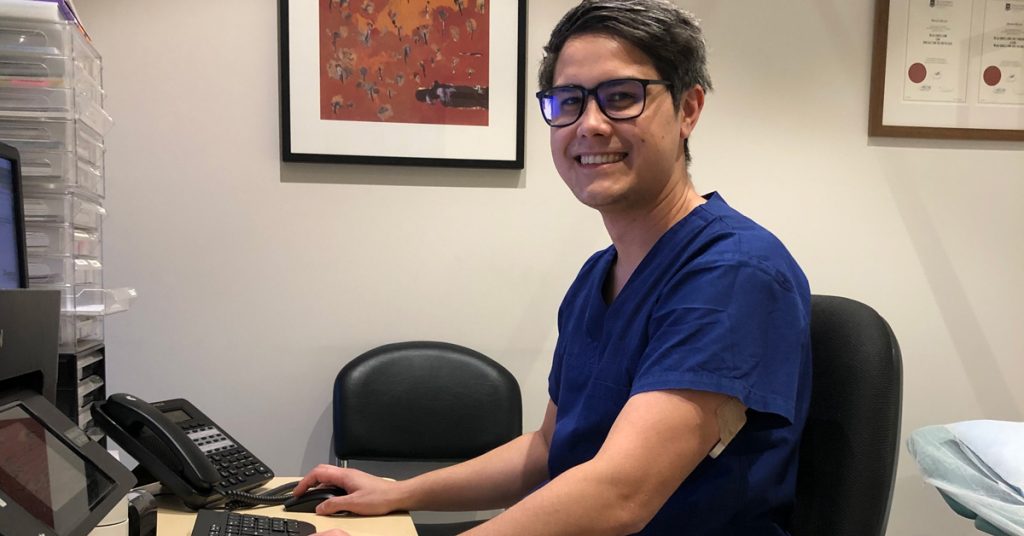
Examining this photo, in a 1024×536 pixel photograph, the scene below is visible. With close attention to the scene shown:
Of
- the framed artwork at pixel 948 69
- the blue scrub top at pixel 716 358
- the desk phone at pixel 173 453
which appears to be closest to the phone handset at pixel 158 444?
the desk phone at pixel 173 453

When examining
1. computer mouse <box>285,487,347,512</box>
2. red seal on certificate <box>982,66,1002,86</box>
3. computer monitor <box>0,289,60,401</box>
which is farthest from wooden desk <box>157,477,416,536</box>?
red seal on certificate <box>982,66,1002,86</box>

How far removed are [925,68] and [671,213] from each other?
155 centimetres

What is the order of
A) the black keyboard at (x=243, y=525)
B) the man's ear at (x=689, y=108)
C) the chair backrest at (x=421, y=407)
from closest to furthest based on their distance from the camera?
the black keyboard at (x=243, y=525) → the man's ear at (x=689, y=108) → the chair backrest at (x=421, y=407)

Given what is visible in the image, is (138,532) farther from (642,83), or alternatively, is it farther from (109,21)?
(109,21)

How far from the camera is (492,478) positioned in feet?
4.30

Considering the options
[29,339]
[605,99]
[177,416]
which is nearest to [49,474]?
[29,339]

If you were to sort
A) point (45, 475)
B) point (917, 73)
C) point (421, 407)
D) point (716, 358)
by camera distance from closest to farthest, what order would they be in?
point (45, 475)
point (716, 358)
point (421, 407)
point (917, 73)

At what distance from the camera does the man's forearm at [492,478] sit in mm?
1270

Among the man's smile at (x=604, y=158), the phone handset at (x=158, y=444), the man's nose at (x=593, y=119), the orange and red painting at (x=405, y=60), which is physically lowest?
the phone handset at (x=158, y=444)

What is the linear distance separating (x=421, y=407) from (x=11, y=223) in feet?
3.40

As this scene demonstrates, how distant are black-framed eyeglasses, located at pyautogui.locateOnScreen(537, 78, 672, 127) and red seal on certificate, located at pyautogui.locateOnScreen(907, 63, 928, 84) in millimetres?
1513

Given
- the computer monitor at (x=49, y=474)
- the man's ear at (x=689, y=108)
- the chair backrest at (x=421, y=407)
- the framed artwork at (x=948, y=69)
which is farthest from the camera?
the framed artwork at (x=948, y=69)

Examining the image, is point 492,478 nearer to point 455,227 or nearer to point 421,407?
point 421,407

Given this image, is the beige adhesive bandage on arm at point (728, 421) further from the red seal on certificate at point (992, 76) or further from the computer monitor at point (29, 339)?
the red seal on certificate at point (992, 76)
